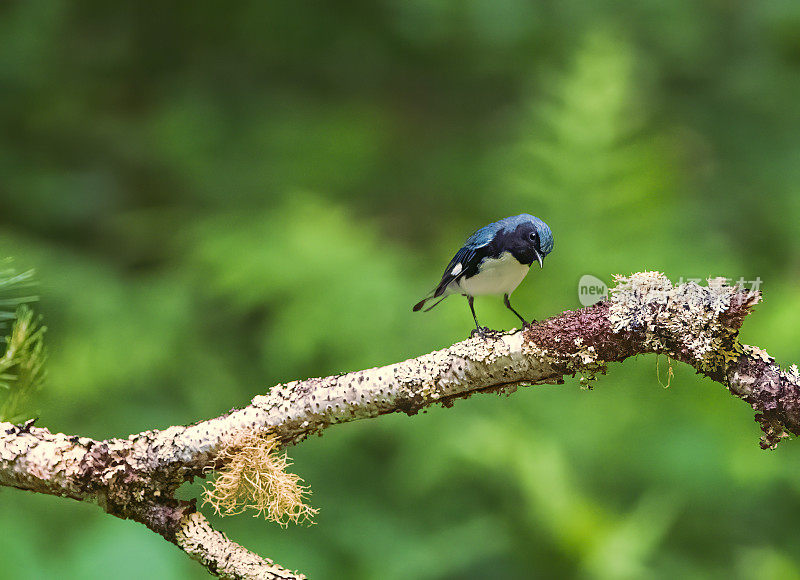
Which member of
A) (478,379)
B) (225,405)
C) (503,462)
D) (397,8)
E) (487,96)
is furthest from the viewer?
(487,96)

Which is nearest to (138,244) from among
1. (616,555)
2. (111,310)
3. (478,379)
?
(111,310)

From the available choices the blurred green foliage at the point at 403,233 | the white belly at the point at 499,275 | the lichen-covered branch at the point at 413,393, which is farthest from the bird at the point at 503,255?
the blurred green foliage at the point at 403,233

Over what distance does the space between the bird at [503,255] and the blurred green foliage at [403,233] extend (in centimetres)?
80

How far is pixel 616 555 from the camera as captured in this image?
2154 mm

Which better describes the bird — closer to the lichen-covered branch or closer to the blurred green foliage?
the lichen-covered branch

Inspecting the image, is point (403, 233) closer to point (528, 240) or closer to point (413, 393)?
point (528, 240)

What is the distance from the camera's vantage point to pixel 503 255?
1.16 meters

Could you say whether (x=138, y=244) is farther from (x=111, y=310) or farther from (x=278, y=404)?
(x=278, y=404)

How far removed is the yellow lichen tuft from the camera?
3.08ft

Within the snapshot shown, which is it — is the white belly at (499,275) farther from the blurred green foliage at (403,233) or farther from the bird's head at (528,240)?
the blurred green foliage at (403,233)

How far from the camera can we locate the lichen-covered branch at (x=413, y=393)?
796 mm

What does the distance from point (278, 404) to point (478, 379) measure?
211mm

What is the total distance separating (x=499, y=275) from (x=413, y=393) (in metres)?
0.32

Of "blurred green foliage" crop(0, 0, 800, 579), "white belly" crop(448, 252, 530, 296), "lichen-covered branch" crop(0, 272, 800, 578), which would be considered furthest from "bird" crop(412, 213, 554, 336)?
"blurred green foliage" crop(0, 0, 800, 579)
